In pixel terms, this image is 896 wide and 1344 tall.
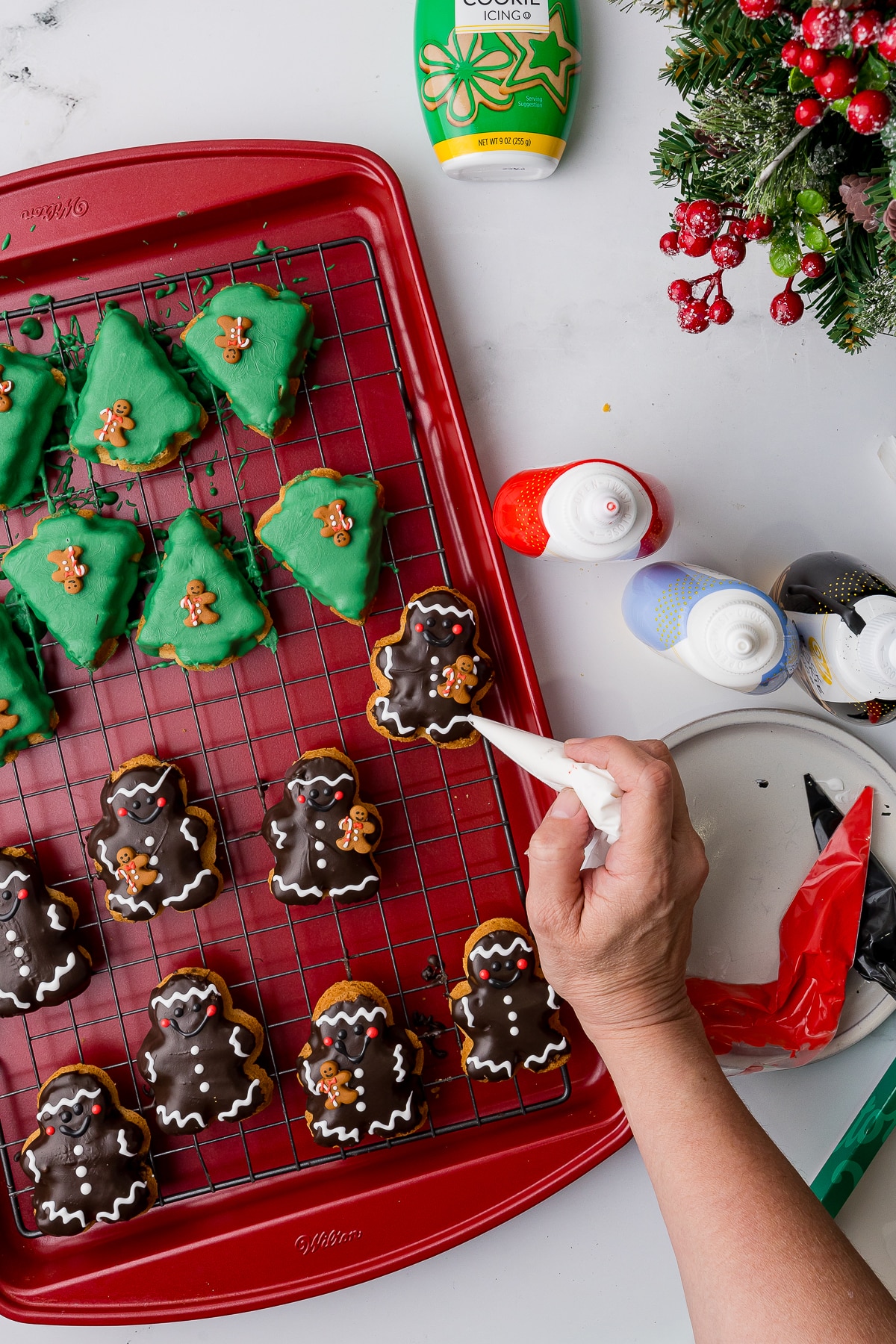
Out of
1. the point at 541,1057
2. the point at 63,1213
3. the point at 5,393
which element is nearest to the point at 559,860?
the point at 541,1057

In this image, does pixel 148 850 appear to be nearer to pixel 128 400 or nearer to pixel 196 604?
pixel 196 604

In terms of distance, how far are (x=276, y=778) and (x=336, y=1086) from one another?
486 mm

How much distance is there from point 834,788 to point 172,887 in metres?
1.09

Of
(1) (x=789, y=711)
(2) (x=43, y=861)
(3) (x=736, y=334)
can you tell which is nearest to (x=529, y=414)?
(3) (x=736, y=334)

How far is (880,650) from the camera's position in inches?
46.9

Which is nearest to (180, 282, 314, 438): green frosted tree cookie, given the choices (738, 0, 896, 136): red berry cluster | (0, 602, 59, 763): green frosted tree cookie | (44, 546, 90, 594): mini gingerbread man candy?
(44, 546, 90, 594): mini gingerbread man candy

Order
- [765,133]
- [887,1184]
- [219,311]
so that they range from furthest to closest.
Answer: [887,1184]
[219,311]
[765,133]

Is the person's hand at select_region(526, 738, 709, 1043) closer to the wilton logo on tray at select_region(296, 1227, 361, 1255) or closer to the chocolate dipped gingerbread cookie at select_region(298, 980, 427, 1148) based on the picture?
the chocolate dipped gingerbread cookie at select_region(298, 980, 427, 1148)

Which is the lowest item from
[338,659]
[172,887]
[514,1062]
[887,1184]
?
[887,1184]

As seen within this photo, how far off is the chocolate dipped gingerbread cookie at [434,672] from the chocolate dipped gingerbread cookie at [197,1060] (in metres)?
0.52

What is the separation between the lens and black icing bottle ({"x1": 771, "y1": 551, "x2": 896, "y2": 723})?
121cm

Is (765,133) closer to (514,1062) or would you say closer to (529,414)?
(529,414)

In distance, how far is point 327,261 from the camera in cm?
149

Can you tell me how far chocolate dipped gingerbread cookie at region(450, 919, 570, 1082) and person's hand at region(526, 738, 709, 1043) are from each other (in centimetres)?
25
